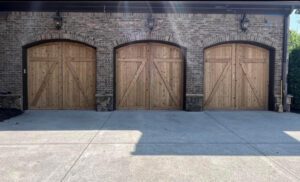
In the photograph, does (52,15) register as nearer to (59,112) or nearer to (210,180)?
(59,112)

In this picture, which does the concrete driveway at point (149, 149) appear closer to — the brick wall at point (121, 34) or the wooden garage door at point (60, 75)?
the wooden garage door at point (60, 75)

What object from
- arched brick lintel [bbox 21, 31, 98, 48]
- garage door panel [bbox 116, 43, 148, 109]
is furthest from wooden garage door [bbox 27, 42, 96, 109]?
garage door panel [bbox 116, 43, 148, 109]

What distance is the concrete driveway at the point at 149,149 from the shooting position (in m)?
4.18

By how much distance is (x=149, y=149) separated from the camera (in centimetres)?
539

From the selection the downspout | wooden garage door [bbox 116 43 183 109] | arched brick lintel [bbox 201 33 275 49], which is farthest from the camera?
wooden garage door [bbox 116 43 183 109]

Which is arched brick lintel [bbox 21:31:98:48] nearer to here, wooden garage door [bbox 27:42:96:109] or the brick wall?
the brick wall

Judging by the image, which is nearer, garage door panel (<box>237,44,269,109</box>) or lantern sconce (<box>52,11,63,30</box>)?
lantern sconce (<box>52,11,63,30</box>)

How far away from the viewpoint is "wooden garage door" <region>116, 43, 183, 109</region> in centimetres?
1036

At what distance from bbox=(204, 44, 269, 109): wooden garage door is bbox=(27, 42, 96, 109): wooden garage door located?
4.29m

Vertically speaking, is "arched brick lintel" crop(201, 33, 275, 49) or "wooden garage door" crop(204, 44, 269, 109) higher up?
"arched brick lintel" crop(201, 33, 275, 49)

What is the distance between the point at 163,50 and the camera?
409 inches

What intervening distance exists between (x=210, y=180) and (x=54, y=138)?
12.0 feet

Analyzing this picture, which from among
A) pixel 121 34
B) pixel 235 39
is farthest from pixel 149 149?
pixel 235 39

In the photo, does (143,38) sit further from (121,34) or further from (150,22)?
(121,34)
